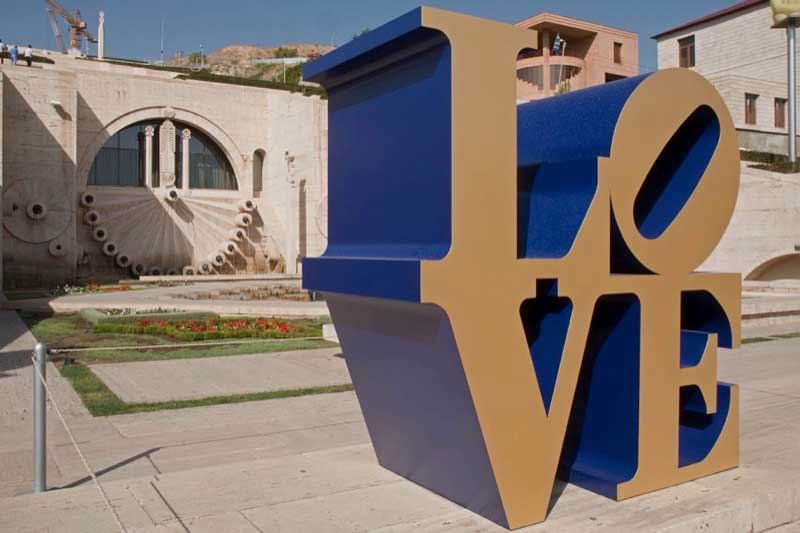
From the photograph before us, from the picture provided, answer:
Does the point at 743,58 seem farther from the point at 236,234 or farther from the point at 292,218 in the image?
the point at 236,234

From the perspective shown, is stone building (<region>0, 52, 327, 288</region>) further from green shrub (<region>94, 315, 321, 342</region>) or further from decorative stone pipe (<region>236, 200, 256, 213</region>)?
green shrub (<region>94, 315, 321, 342</region>)

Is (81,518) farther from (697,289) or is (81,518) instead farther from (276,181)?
(276,181)

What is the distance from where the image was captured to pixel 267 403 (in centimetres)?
884

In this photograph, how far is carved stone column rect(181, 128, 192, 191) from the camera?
1367 inches

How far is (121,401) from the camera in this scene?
876cm

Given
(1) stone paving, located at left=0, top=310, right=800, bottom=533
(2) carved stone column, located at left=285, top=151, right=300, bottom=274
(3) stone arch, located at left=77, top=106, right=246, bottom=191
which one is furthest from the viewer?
(2) carved stone column, located at left=285, top=151, right=300, bottom=274

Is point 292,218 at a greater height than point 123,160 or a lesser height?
lesser

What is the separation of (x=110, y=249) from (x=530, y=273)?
30585 mm

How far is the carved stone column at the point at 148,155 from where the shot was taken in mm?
34116

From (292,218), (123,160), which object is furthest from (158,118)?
(292,218)

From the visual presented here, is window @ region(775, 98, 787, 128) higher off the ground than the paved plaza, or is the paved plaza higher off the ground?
window @ region(775, 98, 787, 128)

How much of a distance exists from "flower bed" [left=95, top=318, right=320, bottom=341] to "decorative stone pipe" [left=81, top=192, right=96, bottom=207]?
57.8 feet

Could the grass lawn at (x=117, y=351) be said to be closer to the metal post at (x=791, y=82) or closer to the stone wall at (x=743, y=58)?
the metal post at (x=791, y=82)

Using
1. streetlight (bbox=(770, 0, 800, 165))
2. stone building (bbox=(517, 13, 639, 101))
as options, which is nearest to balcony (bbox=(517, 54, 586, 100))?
stone building (bbox=(517, 13, 639, 101))
